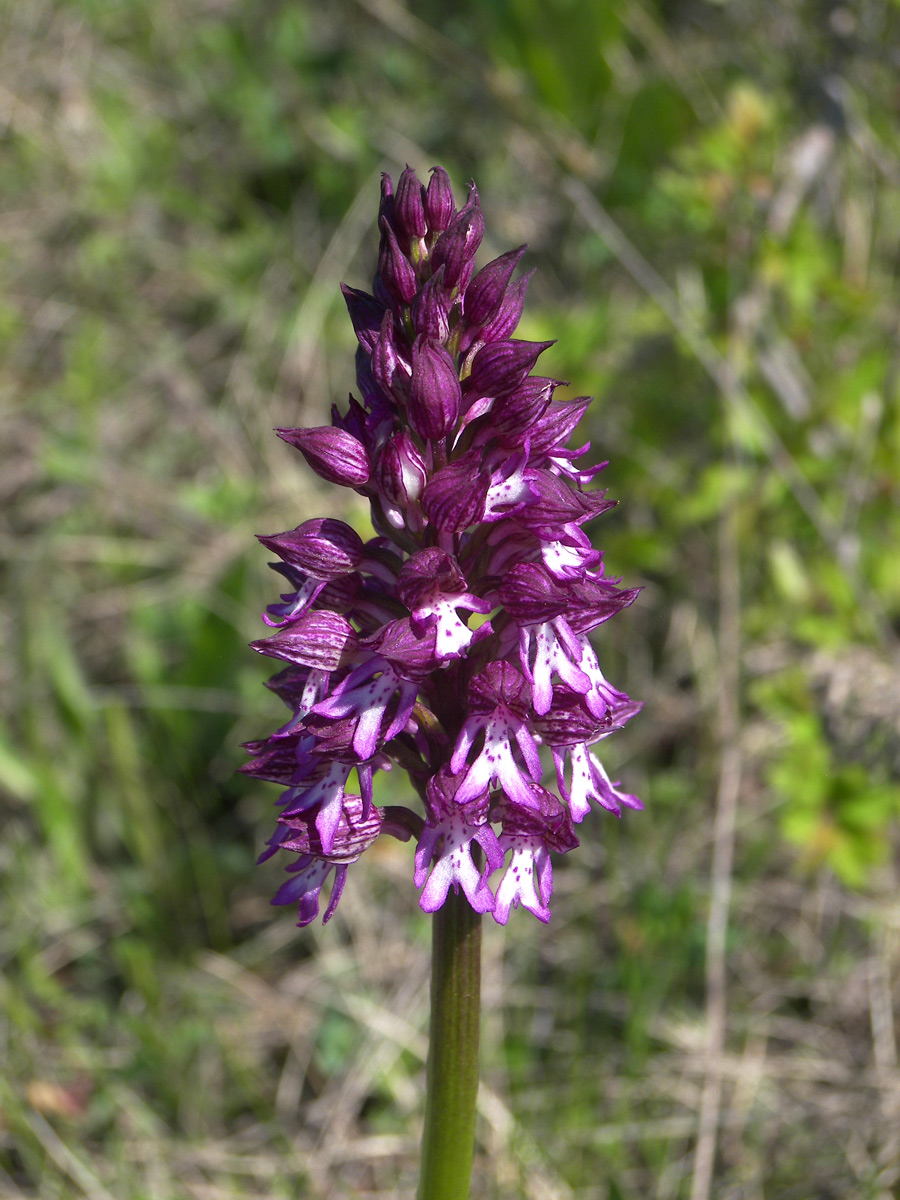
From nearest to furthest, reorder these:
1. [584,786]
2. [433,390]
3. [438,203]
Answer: [433,390], [438,203], [584,786]

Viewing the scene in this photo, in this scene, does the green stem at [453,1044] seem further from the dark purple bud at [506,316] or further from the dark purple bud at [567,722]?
the dark purple bud at [506,316]

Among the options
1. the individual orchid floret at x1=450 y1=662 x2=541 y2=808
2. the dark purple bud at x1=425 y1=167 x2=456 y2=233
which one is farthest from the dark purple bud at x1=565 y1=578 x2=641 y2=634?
the dark purple bud at x1=425 y1=167 x2=456 y2=233

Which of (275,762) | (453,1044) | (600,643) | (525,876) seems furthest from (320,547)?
(600,643)

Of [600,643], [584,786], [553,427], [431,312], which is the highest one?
[431,312]

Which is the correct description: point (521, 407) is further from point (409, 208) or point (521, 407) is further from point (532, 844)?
point (532, 844)

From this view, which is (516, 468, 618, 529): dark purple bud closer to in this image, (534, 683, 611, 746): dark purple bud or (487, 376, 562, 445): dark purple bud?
(487, 376, 562, 445): dark purple bud

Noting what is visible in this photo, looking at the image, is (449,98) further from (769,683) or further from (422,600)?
(422,600)

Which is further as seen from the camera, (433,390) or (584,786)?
(584,786)
